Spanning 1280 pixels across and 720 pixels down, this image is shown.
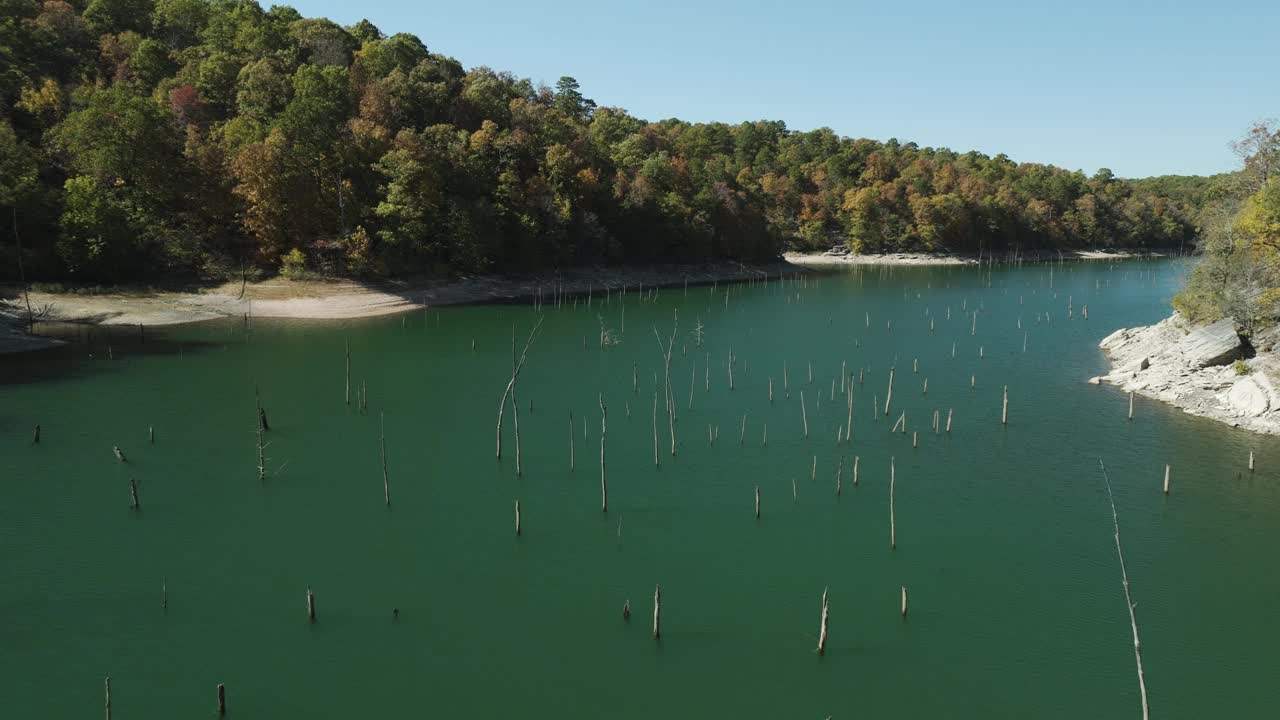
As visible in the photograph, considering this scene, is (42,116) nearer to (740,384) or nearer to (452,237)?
(452,237)

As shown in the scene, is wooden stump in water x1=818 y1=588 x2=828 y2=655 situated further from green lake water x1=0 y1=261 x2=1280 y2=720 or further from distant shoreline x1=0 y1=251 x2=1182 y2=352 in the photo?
distant shoreline x1=0 y1=251 x2=1182 y2=352

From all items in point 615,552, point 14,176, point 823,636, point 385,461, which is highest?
point 14,176

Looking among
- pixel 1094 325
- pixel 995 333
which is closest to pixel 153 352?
pixel 995 333

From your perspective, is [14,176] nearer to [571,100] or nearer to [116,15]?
[116,15]

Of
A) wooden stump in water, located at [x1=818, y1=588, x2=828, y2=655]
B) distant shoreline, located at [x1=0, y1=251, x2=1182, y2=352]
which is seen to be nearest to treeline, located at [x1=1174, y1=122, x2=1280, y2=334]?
wooden stump in water, located at [x1=818, y1=588, x2=828, y2=655]

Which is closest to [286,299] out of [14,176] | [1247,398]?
[14,176]

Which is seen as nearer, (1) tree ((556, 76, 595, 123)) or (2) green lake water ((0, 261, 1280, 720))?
(2) green lake water ((0, 261, 1280, 720))
